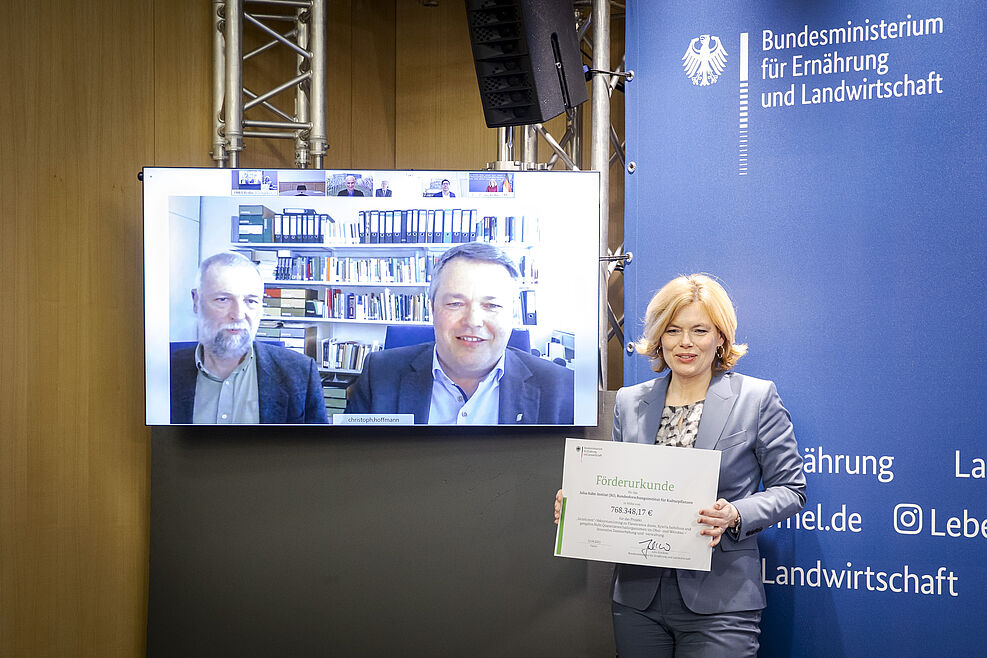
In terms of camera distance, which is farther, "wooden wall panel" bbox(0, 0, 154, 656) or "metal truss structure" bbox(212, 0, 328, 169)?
"metal truss structure" bbox(212, 0, 328, 169)

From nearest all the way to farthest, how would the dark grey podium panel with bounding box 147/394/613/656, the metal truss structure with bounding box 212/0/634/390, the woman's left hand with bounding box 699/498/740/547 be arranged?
1. the woman's left hand with bounding box 699/498/740/547
2. the dark grey podium panel with bounding box 147/394/613/656
3. the metal truss structure with bounding box 212/0/634/390

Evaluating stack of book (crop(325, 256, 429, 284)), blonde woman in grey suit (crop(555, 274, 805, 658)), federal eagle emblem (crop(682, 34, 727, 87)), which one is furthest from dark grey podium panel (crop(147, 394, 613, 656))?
federal eagle emblem (crop(682, 34, 727, 87))

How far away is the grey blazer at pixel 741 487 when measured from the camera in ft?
8.36

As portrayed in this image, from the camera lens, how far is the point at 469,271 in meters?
3.48

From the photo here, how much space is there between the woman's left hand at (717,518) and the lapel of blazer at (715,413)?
19 centimetres

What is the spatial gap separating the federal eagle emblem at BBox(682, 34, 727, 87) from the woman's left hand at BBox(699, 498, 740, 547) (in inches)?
→ 66.4

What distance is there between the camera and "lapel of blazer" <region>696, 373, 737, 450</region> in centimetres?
263

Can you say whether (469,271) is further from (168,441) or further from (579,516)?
(168,441)

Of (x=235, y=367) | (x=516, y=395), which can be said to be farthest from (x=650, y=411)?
(x=235, y=367)

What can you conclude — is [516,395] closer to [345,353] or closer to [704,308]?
[345,353]

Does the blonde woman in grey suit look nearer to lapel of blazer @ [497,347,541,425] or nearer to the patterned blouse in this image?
the patterned blouse

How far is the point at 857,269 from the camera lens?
10.4 ft

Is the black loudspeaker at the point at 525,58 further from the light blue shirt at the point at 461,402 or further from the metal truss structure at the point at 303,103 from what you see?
the light blue shirt at the point at 461,402

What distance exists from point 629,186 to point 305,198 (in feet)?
4.29
